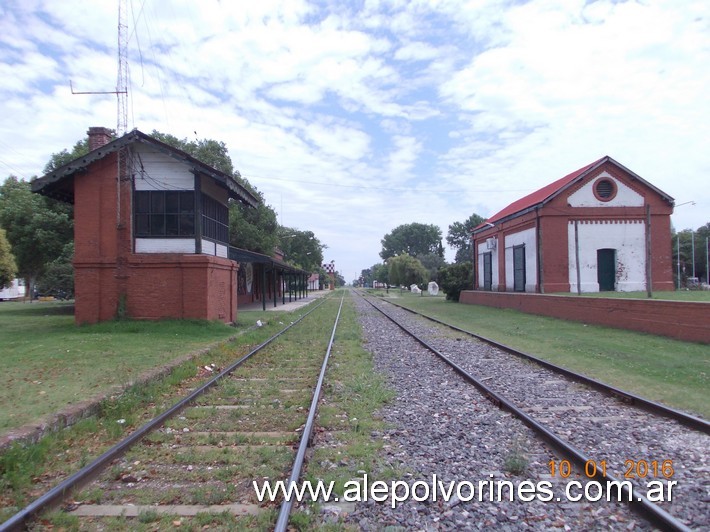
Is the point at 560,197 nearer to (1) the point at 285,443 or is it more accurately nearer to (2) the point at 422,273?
(1) the point at 285,443

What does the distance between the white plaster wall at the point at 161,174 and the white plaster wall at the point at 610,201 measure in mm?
18320

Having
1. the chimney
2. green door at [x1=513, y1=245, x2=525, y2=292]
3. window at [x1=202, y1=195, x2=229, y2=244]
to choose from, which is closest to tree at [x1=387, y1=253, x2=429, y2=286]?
green door at [x1=513, y1=245, x2=525, y2=292]

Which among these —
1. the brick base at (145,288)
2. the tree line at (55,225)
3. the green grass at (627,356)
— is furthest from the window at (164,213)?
the green grass at (627,356)

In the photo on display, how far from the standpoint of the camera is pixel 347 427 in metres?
6.28

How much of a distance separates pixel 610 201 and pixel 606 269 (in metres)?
3.33

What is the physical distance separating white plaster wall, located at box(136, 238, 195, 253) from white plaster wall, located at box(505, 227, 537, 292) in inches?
685

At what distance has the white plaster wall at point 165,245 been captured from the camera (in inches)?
677

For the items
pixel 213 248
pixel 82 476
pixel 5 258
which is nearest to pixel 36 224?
pixel 5 258

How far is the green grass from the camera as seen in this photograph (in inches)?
316

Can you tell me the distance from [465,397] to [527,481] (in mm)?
3242

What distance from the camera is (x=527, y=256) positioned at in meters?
28.0

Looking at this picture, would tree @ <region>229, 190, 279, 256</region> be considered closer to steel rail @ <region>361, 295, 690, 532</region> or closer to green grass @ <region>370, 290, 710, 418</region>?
green grass @ <region>370, 290, 710, 418</region>

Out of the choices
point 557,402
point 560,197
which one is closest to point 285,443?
point 557,402
